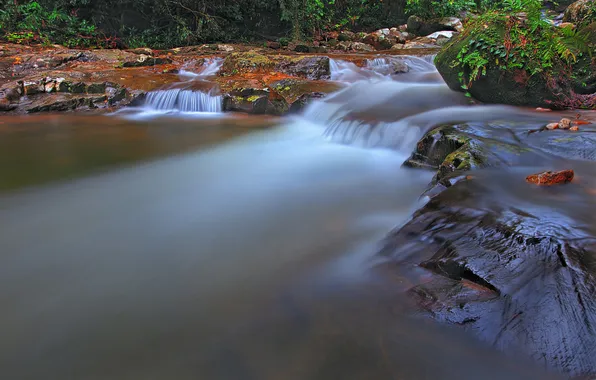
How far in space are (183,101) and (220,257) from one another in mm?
6722

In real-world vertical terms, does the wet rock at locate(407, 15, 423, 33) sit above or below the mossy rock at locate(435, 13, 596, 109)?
above

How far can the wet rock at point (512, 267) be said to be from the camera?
1.56 meters

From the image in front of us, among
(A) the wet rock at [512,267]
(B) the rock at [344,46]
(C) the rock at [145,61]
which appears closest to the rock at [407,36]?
(B) the rock at [344,46]

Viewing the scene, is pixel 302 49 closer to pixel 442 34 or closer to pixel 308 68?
pixel 308 68

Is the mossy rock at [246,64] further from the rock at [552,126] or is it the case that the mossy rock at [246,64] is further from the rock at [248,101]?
the rock at [552,126]

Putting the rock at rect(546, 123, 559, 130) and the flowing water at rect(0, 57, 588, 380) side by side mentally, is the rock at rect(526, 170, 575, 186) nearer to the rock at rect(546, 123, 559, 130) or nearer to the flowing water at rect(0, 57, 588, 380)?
the flowing water at rect(0, 57, 588, 380)

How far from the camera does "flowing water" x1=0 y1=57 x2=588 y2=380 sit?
5.86 ft

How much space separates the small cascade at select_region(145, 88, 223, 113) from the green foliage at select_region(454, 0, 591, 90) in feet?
17.6

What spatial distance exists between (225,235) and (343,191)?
60.5 inches

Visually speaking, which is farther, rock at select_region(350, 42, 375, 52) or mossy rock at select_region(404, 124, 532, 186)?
rock at select_region(350, 42, 375, 52)

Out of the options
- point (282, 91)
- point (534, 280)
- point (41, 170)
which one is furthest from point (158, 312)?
point (282, 91)

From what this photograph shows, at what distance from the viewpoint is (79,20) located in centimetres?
1453

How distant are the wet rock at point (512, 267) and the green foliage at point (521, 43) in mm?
3359

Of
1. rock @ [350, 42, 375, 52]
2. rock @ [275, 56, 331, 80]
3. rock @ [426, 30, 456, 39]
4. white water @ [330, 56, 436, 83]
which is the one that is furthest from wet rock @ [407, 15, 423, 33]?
rock @ [275, 56, 331, 80]
